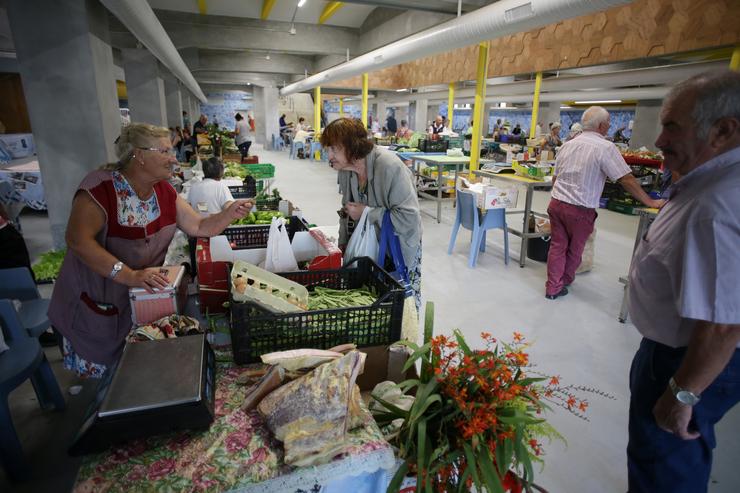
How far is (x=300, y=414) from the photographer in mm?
1106

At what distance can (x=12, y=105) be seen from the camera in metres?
14.5

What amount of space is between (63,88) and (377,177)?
432 cm

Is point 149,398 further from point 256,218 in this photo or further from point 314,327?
point 256,218

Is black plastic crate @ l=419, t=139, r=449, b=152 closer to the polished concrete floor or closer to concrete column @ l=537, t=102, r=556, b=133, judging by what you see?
the polished concrete floor

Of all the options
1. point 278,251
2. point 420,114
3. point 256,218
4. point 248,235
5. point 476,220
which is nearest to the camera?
point 278,251

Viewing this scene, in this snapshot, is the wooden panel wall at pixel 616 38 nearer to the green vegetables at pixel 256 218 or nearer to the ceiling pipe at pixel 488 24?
the ceiling pipe at pixel 488 24

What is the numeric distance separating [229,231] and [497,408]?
1.84 meters

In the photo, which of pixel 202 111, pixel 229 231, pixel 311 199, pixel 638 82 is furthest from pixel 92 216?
pixel 202 111

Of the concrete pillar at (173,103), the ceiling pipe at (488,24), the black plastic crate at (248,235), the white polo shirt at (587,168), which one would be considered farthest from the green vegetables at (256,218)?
the concrete pillar at (173,103)

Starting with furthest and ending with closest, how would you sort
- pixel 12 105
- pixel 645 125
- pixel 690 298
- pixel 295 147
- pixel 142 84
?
pixel 295 147
pixel 12 105
pixel 645 125
pixel 142 84
pixel 690 298

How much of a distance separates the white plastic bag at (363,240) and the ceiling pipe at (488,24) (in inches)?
127

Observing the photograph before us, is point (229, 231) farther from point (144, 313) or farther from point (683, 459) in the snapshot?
point (683, 459)

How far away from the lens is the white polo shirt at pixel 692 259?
4.01 ft

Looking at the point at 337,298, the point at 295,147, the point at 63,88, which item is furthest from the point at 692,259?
the point at 295,147
